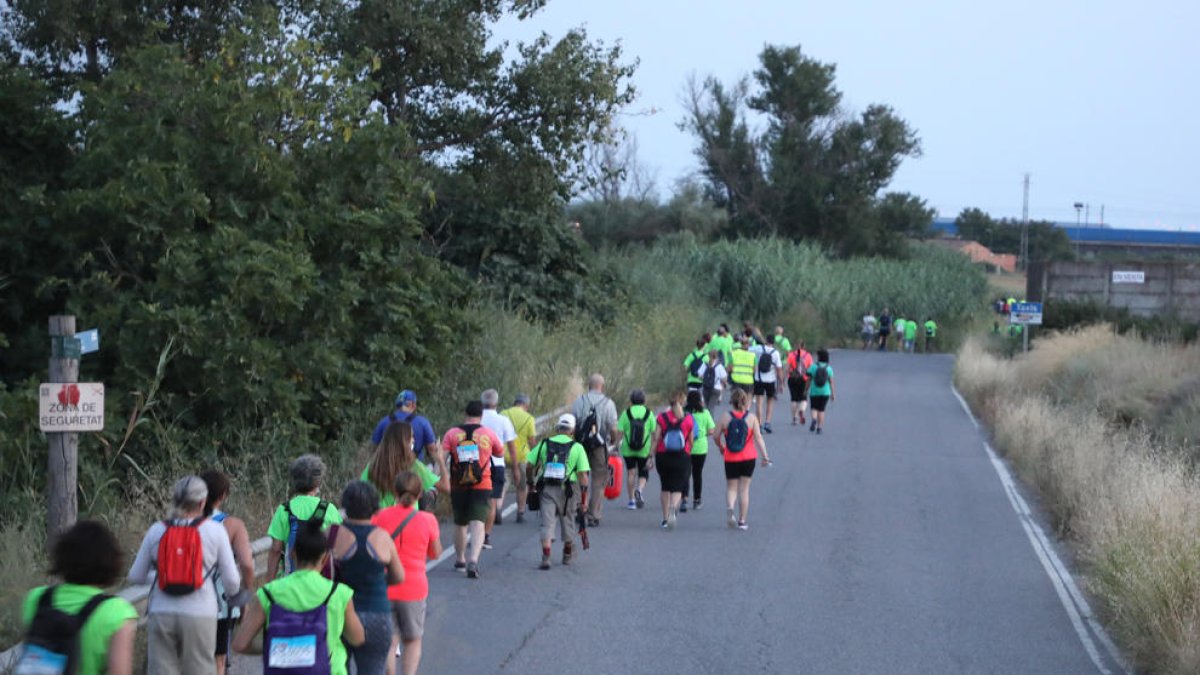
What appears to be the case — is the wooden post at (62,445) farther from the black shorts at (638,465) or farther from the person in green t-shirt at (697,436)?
the person in green t-shirt at (697,436)

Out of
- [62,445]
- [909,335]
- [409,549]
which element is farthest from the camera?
[909,335]

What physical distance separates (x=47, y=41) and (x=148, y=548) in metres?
17.3

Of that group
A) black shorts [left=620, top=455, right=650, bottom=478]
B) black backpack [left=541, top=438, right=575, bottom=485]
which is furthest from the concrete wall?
black backpack [left=541, top=438, right=575, bottom=485]

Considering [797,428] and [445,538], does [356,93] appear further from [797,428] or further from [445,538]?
[797,428]

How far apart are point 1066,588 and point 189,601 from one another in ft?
30.7

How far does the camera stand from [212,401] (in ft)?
50.3

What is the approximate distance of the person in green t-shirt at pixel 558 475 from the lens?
12.8 m

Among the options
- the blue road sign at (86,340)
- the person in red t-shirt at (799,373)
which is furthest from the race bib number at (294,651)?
the person in red t-shirt at (799,373)

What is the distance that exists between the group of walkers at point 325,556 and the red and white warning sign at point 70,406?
1.65m

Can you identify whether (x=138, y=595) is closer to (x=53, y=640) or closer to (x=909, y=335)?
(x=53, y=640)

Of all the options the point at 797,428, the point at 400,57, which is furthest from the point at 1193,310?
the point at 400,57

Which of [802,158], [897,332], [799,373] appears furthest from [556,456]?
[802,158]

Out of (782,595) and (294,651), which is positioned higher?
(294,651)

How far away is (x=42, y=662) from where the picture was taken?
18.0 feet
